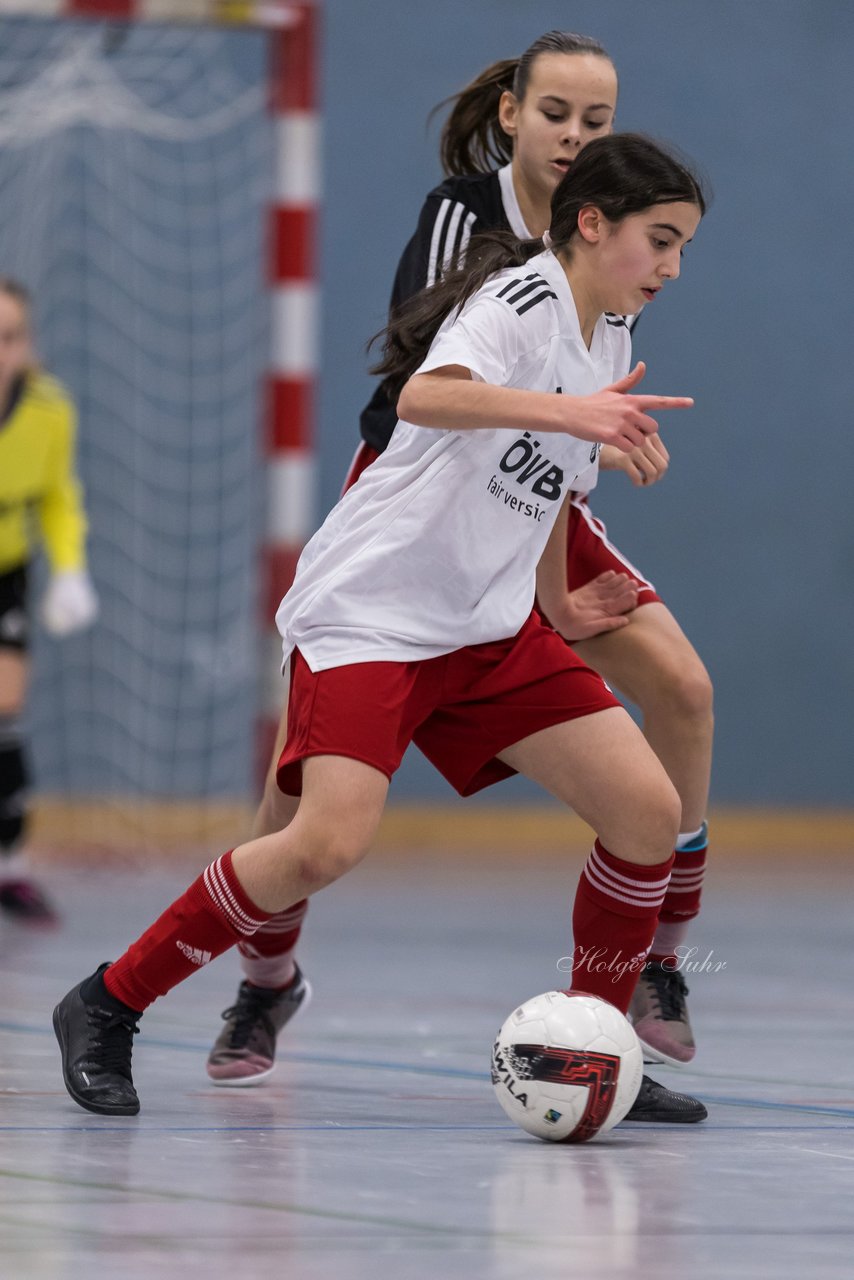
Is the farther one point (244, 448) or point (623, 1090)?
point (244, 448)

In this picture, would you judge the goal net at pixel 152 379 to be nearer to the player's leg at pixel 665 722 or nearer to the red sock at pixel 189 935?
the player's leg at pixel 665 722

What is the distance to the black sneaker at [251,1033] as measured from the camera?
319cm

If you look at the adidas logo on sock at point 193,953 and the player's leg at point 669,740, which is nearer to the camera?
the adidas logo on sock at point 193,953

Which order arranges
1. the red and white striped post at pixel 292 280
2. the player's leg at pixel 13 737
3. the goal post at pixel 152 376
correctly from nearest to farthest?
the player's leg at pixel 13 737 < the red and white striped post at pixel 292 280 < the goal post at pixel 152 376

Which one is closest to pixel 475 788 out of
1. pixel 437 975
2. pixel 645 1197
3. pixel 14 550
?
pixel 645 1197

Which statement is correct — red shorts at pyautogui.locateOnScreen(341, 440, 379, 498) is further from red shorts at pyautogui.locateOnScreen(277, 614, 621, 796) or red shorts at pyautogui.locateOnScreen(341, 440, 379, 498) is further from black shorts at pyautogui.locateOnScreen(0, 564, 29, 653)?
black shorts at pyautogui.locateOnScreen(0, 564, 29, 653)

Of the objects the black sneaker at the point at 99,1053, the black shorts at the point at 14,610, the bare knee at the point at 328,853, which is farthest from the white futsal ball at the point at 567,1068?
the black shorts at the point at 14,610

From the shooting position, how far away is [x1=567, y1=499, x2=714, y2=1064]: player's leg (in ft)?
10.7

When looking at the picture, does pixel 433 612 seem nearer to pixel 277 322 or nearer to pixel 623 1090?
pixel 623 1090

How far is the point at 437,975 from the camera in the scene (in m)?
4.73

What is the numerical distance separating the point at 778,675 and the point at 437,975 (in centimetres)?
423

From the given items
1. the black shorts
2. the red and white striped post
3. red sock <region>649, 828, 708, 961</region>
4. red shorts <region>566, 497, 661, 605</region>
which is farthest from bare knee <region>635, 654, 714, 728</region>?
the red and white striped post

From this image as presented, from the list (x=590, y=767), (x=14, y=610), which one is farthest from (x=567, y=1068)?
(x=14, y=610)

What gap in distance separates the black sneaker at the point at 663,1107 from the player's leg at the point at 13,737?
309 centimetres
